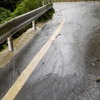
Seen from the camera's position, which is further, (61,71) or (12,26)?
(12,26)

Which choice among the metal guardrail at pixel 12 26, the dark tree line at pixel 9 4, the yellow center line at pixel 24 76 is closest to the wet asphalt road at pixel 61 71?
the yellow center line at pixel 24 76

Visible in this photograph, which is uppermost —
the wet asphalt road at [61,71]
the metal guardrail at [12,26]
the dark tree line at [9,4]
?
the metal guardrail at [12,26]

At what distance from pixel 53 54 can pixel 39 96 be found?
2.65 metres

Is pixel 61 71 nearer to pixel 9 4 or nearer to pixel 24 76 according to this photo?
pixel 24 76

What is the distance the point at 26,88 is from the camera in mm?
4613

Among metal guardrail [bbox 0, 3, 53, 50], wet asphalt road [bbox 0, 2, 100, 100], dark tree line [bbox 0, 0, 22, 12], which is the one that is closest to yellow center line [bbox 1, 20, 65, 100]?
wet asphalt road [bbox 0, 2, 100, 100]

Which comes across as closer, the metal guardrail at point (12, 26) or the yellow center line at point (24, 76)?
the yellow center line at point (24, 76)

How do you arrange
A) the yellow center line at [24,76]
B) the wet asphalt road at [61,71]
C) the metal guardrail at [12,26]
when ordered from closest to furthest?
the wet asphalt road at [61,71] < the yellow center line at [24,76] < the metal guardrail at [12,26]

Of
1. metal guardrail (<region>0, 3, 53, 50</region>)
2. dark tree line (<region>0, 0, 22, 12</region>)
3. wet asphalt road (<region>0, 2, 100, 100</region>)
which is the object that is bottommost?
dark tree line (<region>0, 0, 22, 12</region>)

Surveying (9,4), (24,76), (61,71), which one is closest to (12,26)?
(24,76)

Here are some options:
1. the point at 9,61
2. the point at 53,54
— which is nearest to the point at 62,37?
the point at 53,54

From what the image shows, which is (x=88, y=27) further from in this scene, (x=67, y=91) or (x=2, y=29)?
(x=67, y=91)

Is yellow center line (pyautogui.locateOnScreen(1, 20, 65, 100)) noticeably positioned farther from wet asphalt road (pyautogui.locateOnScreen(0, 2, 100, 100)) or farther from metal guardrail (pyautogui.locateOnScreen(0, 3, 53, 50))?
metal guardrail (pyautogui.locateOnScreen(0, 3, 53, 50))

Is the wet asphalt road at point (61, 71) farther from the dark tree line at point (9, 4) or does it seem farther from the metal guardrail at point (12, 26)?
the dark tree line at point (9, 4)
